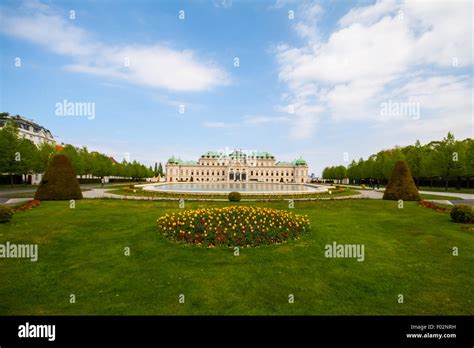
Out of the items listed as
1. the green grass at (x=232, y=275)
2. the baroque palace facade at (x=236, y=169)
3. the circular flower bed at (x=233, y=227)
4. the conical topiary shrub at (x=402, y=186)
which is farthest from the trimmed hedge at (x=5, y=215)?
the baroque palace facade at (x=236, y=169)

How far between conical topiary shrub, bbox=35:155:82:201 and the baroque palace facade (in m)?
106

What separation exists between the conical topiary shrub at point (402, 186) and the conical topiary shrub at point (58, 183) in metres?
28.0

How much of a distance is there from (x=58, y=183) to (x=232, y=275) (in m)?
20.2

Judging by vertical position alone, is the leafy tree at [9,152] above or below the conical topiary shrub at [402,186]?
above

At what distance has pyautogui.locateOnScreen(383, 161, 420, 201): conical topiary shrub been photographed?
24016mm

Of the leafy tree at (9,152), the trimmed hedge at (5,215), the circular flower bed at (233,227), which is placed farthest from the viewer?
the leafy tree at (9,152)

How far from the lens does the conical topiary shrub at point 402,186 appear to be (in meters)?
24.0

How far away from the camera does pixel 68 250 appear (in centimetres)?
1077

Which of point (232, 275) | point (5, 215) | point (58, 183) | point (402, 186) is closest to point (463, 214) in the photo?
point (402, 186)

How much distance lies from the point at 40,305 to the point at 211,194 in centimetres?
2310

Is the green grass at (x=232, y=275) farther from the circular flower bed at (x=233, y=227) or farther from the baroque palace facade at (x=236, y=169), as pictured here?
the baroque palace facade at (x=236, y=169)

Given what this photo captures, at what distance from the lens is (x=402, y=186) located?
24500 mm

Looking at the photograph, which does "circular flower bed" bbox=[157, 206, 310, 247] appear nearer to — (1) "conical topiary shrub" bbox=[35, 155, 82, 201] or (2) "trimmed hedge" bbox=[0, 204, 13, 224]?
(2) "trimmed hedge" bbox=[0, 204, 13, 224]
